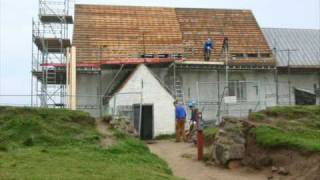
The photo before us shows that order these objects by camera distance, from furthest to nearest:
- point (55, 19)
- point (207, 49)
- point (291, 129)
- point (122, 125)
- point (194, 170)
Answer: point (55, 19), point (207, 49), point (122, 125), point (291, 129), point (194, 170)

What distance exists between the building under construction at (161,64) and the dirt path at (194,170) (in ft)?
28.2

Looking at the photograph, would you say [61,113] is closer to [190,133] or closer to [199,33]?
[190,133]

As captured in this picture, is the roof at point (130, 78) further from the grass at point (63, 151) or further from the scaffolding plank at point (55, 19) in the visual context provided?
the grass at point (63, 151)

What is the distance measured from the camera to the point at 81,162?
15.8 meters

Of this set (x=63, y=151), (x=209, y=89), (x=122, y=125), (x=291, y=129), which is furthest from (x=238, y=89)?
(x=63, y=151)

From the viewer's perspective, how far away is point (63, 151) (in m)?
17.8

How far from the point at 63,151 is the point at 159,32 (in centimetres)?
2002

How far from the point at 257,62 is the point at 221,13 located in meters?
6.49

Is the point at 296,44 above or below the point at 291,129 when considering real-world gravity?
above

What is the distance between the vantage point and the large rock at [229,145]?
19234mm

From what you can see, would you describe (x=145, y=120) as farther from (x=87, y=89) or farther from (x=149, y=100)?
(x=87, y=89)

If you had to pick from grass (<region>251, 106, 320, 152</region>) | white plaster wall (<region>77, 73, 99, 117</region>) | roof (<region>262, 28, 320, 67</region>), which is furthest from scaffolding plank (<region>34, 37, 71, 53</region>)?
grass (<region>251, 106, 320, 152</region>)

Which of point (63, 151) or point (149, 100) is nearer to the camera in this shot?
point (63, 151)

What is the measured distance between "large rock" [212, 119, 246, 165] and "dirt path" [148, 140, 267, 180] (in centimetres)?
44
